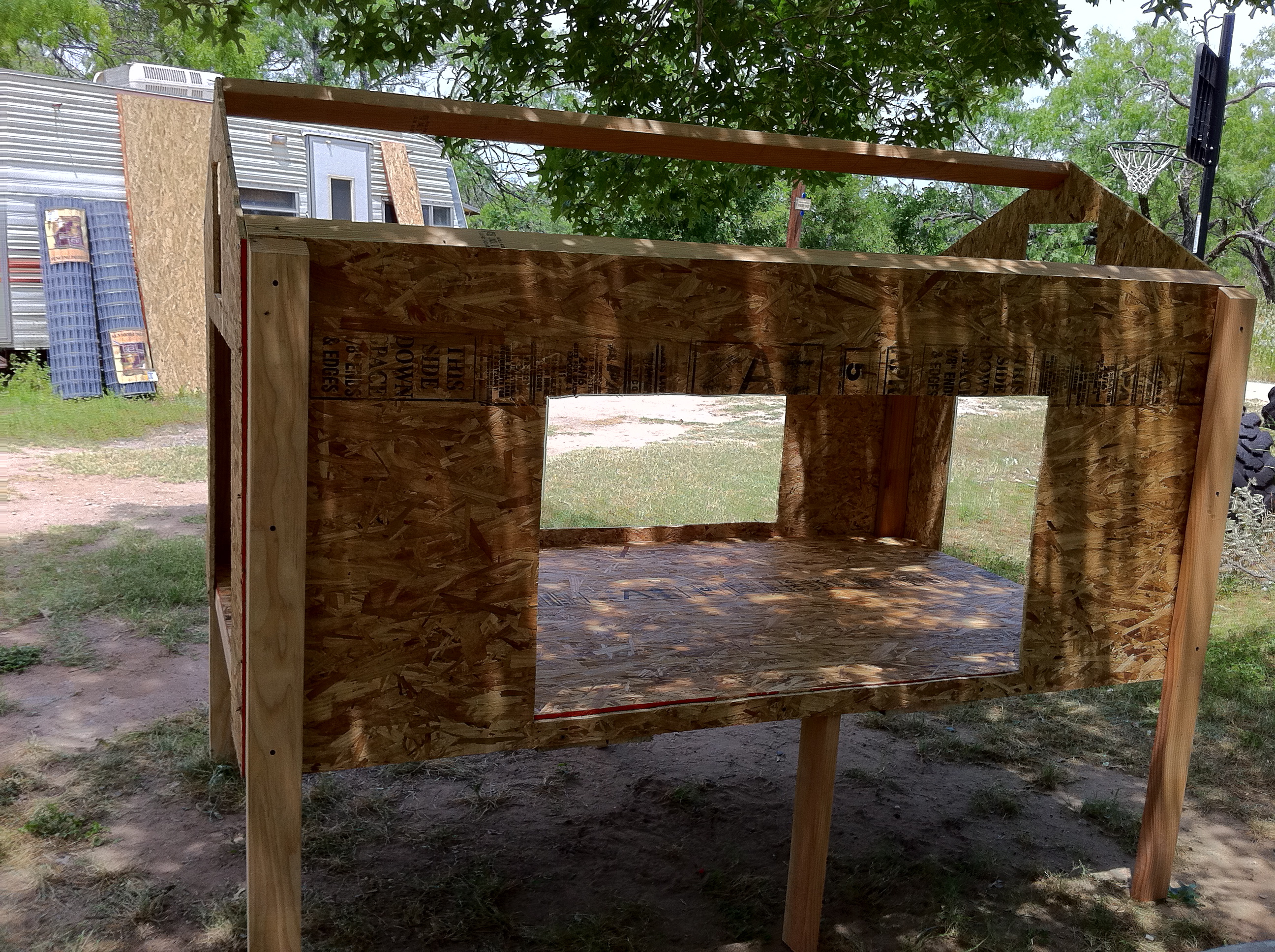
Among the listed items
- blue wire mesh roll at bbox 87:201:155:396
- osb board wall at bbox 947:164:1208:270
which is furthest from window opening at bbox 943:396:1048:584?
blue wire mesh roll at bbox 87:201:155:396

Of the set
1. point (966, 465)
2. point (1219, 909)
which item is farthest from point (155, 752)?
point (966, 465)

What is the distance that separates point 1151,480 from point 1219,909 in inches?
67.8

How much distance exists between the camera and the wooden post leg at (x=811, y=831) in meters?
3.51

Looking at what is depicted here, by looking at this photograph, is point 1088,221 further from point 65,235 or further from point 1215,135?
point 65,235

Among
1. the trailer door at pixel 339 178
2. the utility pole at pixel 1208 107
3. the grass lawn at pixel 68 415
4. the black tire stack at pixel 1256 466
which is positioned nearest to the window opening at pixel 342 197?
the trailer door at pixel 339 178

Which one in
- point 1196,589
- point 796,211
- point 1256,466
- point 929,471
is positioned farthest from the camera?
point 796,211

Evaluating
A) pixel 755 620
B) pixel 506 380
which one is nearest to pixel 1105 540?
pixel 755 620

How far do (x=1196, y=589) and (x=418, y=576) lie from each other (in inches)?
→ 106

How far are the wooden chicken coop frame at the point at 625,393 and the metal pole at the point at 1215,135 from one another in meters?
3.91

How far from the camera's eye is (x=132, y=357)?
522 inches

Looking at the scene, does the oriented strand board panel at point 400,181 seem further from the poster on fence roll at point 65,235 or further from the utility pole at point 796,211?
the utility pole at point 796,211

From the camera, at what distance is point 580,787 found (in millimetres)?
4988

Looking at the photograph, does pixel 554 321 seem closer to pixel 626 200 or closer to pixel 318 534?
pixel 318 534

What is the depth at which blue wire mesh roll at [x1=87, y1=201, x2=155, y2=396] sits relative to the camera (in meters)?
13.2
